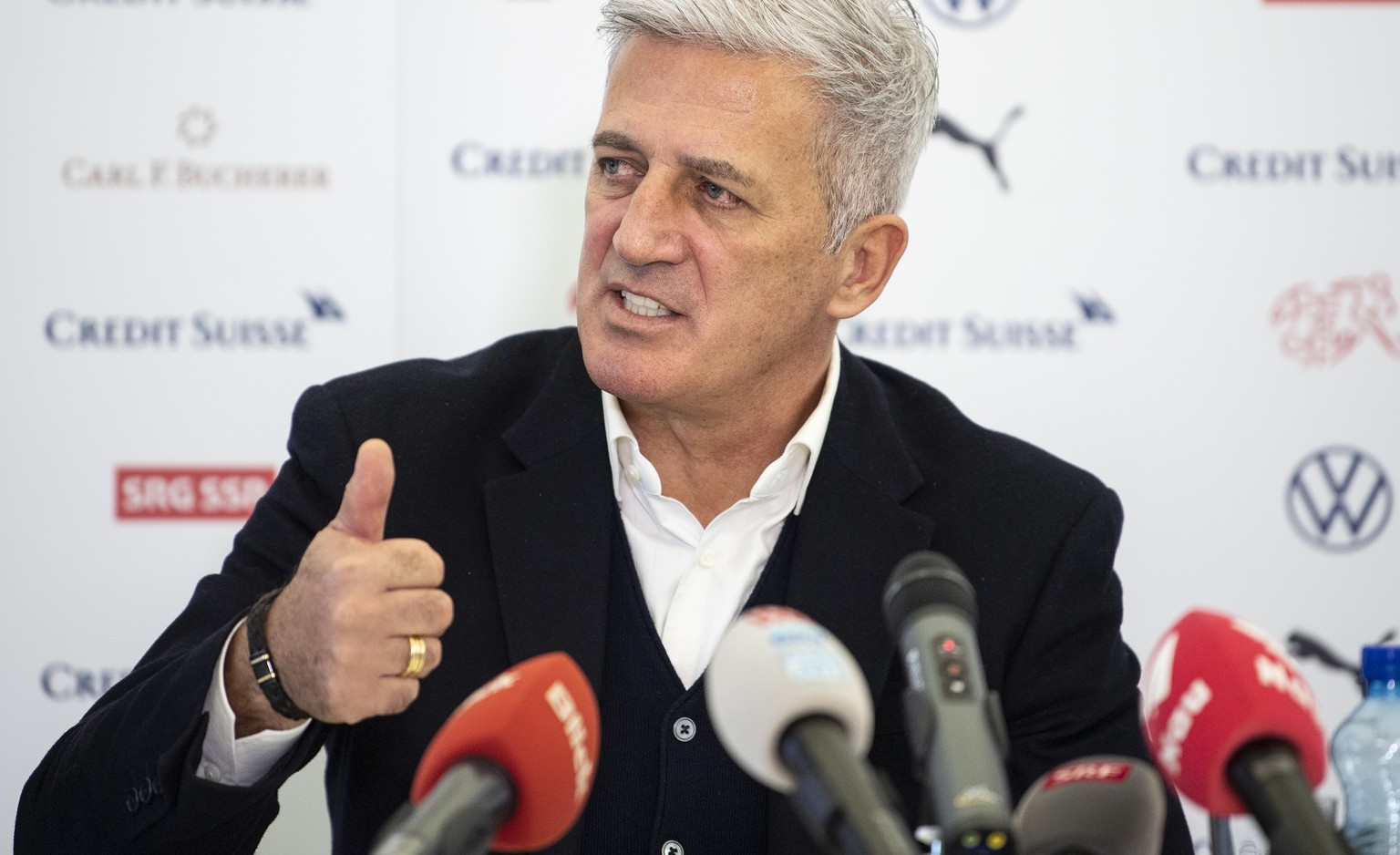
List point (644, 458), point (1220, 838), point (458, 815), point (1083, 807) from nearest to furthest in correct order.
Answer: point (458, 815) → point (1083, 807) → point (1220, 838) → point (644, 458)

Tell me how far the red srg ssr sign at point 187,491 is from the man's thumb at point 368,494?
1496mm

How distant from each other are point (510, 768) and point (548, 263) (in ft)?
7.07

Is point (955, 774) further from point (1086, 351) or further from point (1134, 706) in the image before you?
point (1086, 351)

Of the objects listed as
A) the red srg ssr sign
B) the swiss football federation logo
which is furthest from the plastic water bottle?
the red srg ssr sign

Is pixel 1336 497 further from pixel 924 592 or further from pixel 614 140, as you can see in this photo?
pixel 924 592

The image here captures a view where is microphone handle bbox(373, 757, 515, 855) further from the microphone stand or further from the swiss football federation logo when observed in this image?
the swiss football federation logo

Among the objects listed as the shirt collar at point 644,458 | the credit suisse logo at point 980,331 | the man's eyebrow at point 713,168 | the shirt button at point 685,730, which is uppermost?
the man's eyebrow at point 713,168

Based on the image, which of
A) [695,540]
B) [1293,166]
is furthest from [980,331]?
[695,540]

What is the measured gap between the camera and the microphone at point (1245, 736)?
1027mm

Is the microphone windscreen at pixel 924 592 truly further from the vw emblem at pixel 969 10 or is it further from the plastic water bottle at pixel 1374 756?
the vw emblem at pixel 969 10

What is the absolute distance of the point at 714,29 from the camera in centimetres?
203

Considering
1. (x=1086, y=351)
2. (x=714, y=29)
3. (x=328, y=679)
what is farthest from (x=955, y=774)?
(x=1086, y=351)

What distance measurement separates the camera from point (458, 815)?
3.17 ft

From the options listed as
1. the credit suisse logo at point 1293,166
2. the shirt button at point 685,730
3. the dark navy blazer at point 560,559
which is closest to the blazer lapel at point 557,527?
the dark navy blazer at point 560,559
